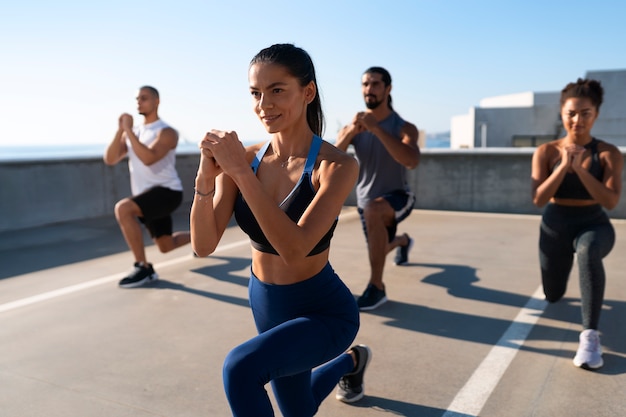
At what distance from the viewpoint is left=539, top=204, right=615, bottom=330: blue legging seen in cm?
350

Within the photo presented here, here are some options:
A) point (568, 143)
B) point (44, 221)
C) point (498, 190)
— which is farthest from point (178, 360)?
point (498, 190)

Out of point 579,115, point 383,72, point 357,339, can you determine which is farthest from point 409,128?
point 357,339

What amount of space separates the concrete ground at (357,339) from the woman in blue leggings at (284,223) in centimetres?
96

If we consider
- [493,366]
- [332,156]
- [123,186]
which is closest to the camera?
[332,156]

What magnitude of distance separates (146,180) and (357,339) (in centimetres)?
295

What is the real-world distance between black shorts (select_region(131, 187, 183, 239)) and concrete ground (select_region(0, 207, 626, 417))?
52cm

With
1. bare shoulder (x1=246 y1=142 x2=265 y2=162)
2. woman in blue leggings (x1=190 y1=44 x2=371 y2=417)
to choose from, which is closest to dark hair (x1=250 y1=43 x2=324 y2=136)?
woman in blue leggings (x1=190 y1=44 x2=371 y2=417)

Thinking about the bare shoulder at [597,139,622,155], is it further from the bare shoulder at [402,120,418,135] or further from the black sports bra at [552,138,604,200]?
the bare shoulder at [402,120,418,135]

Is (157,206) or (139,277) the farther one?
(157,206)

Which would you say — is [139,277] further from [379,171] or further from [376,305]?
[379,171]

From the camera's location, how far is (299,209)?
2.10m

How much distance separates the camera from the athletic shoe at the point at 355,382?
9.67 ft

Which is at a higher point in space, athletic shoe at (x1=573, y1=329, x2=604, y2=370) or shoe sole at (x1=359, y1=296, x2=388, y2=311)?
athletic shoe at (x1=573, y1=329, x2=604, y2=370)

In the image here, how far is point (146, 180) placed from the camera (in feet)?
18.6
